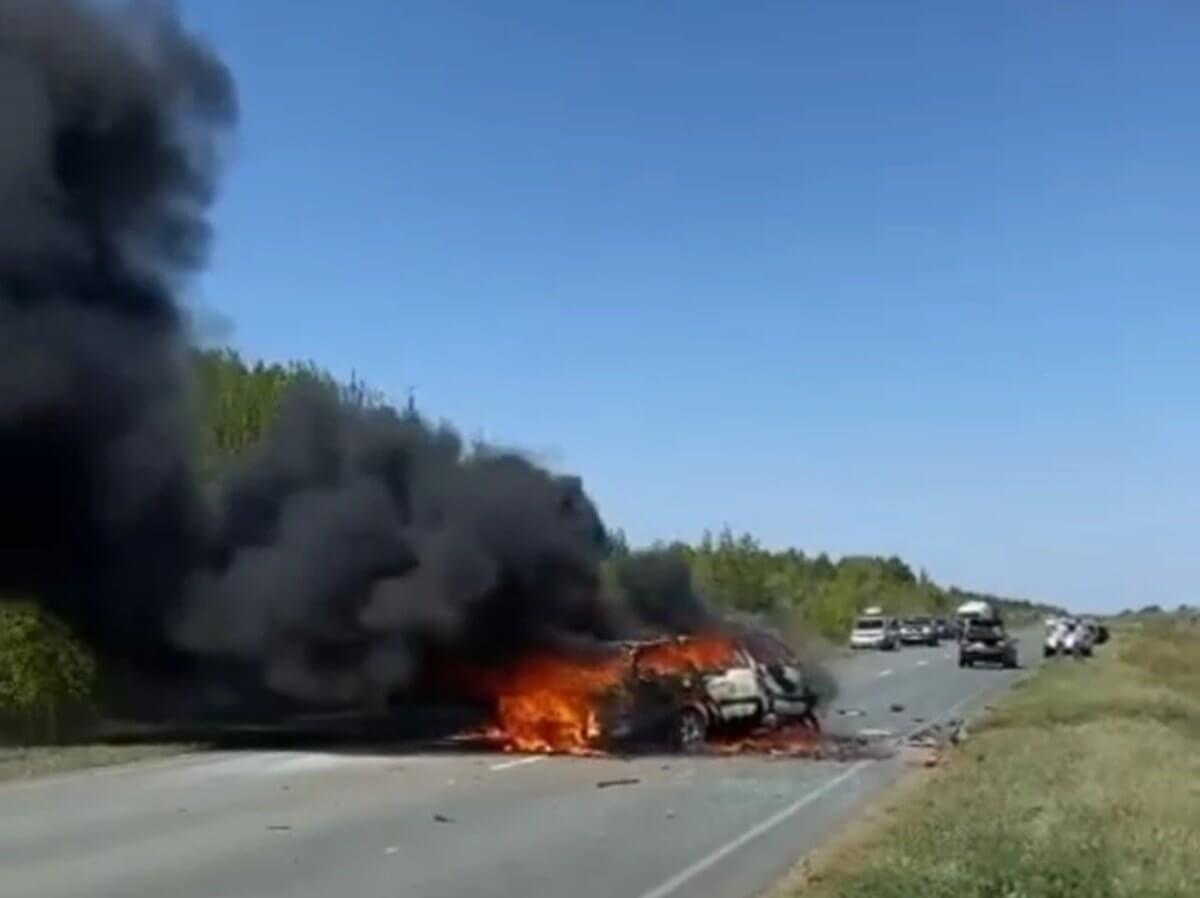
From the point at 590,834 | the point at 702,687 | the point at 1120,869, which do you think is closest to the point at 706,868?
the point at 590,834

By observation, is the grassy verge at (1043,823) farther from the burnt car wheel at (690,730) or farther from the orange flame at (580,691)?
the burnt car wheel at (690,730)

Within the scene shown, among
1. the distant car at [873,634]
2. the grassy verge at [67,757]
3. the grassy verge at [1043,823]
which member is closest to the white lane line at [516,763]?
the grassy verge at [67,757]

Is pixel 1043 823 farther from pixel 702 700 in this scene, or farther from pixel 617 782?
pixel 702 700

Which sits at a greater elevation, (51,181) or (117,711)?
(51,181)

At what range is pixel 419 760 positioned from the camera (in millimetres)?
23125

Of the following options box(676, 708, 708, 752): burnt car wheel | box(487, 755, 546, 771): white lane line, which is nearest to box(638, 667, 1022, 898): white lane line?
box(676, 708, 708, 752): burnt car wheel

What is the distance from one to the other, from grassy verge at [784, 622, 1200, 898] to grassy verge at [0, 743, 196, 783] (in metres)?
10.0

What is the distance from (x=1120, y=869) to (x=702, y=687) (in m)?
15.4

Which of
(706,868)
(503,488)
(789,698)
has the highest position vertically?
(503,488)

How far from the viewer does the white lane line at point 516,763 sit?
22000 millimetres

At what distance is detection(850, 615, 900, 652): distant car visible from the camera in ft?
276

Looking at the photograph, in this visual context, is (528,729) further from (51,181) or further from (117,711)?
(51,181)

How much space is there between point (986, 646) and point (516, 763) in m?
39.9

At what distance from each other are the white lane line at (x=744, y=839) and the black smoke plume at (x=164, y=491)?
Result: 7.13 m
